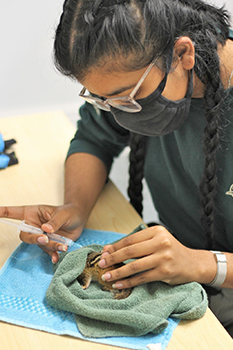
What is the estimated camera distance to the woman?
2.45 ft

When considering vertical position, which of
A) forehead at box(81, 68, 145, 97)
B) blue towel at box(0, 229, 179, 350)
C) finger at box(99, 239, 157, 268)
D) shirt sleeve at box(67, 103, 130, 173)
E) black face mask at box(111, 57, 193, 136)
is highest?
forehead at box(81, 68, 145, 97)

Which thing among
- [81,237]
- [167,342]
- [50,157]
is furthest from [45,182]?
[167,342]

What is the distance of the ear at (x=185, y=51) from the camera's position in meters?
0.81

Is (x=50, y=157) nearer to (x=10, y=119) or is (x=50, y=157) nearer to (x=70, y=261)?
(x=10, y=119)

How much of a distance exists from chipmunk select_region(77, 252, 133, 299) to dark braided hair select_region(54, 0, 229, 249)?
0.36 metres

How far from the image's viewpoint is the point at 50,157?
1.32 metres

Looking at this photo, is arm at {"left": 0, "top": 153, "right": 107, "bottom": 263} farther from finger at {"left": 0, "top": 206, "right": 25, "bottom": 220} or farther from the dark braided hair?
the dark braided hair

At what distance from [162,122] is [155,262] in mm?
359

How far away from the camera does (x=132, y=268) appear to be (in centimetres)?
78

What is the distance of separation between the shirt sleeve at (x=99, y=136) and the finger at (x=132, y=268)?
515mm

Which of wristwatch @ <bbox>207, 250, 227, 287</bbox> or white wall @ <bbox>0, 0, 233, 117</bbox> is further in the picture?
white wall @ <bbox>0, 0, 233, 117</bbox>

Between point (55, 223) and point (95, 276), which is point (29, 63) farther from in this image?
point (95, 276)

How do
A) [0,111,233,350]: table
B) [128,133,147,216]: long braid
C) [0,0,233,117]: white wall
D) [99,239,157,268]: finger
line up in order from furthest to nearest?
[0,0,233,117]: white wall → [128,133,147,216]: long braid → [99,239,157,268]: finger → [0,111,233,350]: table

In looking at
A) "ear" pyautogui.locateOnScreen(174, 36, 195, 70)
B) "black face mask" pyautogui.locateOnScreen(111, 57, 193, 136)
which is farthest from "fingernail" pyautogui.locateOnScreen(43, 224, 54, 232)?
"ear" pyautogui.locateOnScreen(174, 36, 195, 70)
